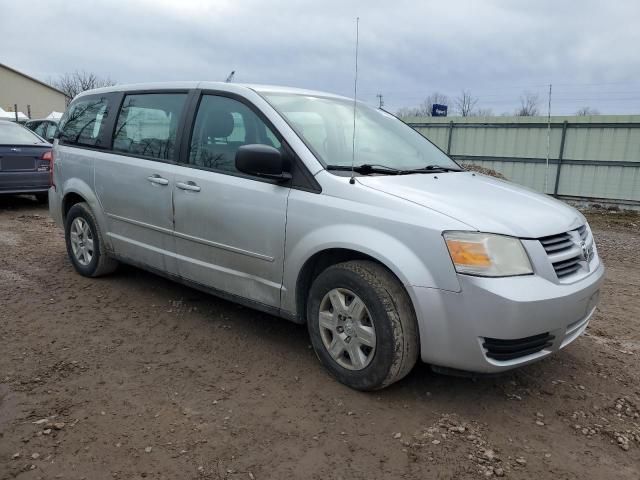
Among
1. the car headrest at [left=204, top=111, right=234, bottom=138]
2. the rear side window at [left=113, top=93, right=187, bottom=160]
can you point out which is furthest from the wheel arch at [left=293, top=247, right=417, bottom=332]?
the rear side window at [left=113, top=93, right=187, bottom=160]

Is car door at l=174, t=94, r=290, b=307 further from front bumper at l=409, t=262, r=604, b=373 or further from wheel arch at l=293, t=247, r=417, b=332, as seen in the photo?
front bumper at l=409, t=262, r=604, b=373

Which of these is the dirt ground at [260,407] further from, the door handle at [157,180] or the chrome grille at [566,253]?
the door handle at [157,180]

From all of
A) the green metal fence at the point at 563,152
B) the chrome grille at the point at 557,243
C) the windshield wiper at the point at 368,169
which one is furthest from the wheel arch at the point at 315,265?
the green metal fence at the point at 563,152

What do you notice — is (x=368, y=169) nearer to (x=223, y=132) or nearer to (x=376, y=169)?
(x=376, y=169)

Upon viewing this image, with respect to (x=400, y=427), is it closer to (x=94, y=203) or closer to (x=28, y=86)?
(x=94, y=203)

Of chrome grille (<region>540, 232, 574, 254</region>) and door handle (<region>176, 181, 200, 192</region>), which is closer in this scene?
chrome grille (<region>540, 232, 574, 254</region>)

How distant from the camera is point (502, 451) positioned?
266 centimetres

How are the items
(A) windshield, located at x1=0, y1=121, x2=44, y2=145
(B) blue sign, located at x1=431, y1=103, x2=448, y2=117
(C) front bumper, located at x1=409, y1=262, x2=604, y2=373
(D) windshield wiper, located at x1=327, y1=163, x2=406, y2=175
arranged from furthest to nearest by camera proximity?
(B) blue sign, located at x1=431, y1=103, x2=448, y2=117, (A) windshield, located at x1=0, y1=121, x2=44, y2=145, (D) windshield wiper, located at x1=327, y1=163, x2=406, y2=175, (C) front bumper, located at x1=409, y1=262, x2=604, y2=373

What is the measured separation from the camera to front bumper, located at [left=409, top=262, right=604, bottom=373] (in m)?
2.69

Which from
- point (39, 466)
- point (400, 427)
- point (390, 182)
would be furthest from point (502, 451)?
point (39, 466)

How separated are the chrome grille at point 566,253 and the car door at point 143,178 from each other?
266 centimetres

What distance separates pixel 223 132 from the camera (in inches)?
153

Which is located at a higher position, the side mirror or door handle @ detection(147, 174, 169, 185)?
the side mirror

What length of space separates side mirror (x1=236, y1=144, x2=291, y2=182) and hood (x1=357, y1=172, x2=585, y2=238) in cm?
52
